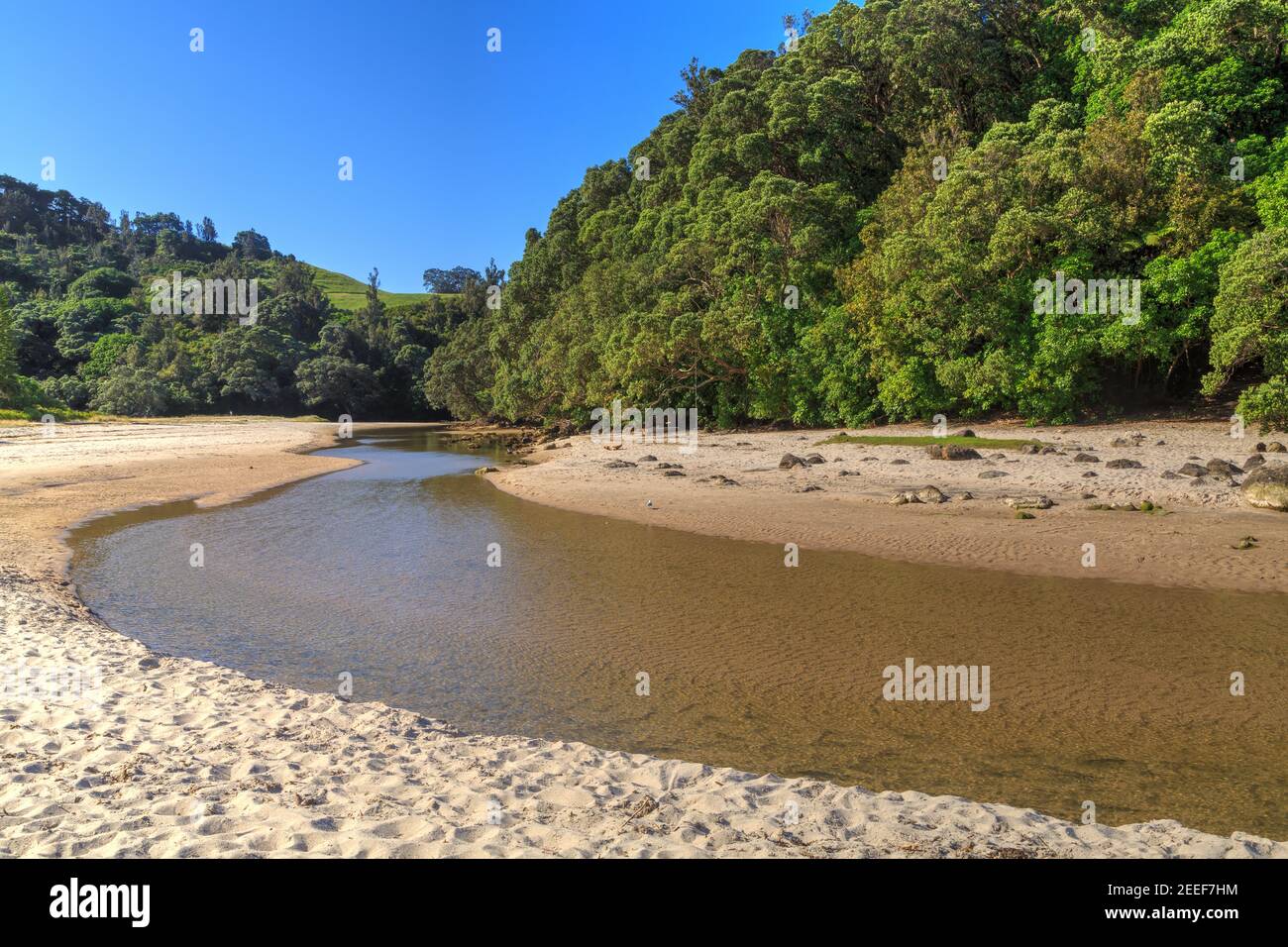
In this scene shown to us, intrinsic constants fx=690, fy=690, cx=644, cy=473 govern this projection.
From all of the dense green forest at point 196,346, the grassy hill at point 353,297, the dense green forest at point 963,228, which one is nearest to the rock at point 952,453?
the dense green forest at point 963,228

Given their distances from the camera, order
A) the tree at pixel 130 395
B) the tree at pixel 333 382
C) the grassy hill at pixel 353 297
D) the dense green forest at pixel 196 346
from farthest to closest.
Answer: the grassy hill at pixel 353 297
the tree at pixel 333 382
the dense green forest at pixel 196 346
the tree at pixel 130 395

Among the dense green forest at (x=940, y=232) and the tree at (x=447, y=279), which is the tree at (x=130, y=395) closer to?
the dense green forest at (x=940, y=232)

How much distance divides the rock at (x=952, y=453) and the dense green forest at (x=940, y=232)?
816 cm

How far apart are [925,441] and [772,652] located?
22.8 m

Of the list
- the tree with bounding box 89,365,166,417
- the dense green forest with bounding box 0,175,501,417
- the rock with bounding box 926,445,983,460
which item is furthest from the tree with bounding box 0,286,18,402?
the rock with bounding box 926,445,983,460

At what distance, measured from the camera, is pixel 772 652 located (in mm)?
9625

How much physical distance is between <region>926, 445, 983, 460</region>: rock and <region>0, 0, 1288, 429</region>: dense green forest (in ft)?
26.8

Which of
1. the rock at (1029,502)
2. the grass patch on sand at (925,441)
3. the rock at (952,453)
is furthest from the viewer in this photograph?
the grass patch on sand at (925,441)

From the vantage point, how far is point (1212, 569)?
40.1 feet

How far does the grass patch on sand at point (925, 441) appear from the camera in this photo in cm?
2669

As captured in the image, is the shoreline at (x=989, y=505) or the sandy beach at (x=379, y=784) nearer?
the sandy beach at (x=379, y=784)

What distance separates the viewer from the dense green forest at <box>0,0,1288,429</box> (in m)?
29.6

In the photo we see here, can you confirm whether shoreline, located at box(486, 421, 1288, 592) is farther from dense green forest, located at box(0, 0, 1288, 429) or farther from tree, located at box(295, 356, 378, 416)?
tree, located at box(295, 356, 378, 416)
